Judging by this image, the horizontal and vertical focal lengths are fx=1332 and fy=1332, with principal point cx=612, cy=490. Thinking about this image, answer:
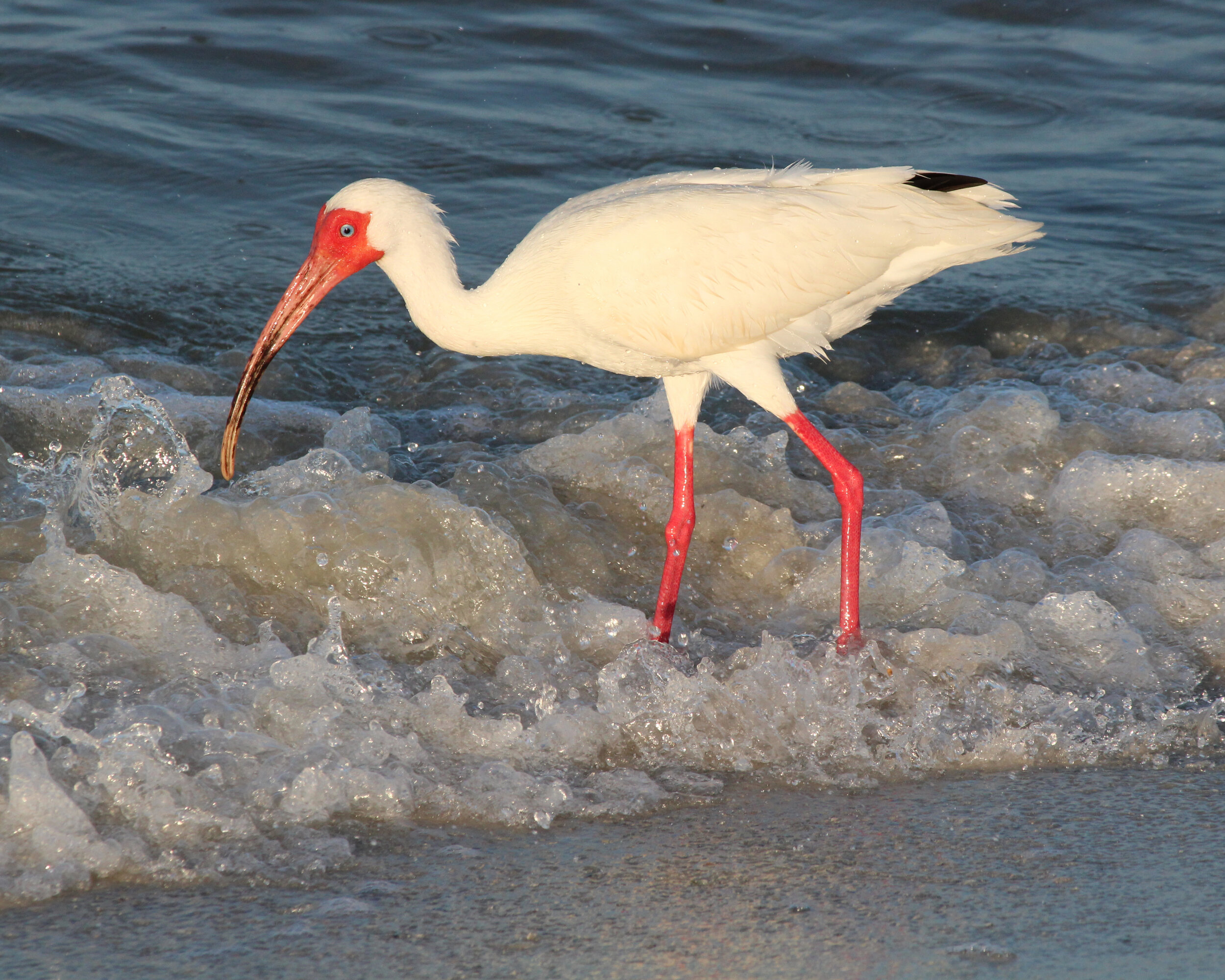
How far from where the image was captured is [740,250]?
180 inches

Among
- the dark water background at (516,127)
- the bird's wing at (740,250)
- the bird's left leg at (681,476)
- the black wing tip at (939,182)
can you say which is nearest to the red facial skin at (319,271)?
the bird's wing at (740,250)

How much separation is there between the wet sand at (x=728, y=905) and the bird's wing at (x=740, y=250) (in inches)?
68.2

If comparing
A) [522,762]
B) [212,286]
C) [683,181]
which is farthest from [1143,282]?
[522,762]

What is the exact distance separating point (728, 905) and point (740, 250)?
2.35 metres

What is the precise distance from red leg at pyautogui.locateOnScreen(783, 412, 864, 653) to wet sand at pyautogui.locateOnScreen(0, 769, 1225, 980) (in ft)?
3.55

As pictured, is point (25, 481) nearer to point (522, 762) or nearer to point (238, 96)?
point (522, 762)

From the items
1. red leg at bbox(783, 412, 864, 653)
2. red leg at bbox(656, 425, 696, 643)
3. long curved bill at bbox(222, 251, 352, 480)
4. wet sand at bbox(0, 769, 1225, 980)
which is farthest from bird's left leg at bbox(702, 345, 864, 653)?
long curved bill at bbox(222, 251, 352, 480)

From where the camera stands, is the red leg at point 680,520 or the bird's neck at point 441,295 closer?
the bird's neck at point 441,295

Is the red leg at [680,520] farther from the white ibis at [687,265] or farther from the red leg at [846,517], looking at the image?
the red leg at [846,517]

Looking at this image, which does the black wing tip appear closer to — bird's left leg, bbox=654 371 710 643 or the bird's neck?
bird's left leg, bbox=654 371 710 643

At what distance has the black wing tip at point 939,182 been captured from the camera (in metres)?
4.71

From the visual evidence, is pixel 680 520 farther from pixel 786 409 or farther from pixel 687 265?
pixel 687 265

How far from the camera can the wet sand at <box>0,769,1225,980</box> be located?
2801 millimetres

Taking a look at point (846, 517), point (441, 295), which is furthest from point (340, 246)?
point (846, 517)
